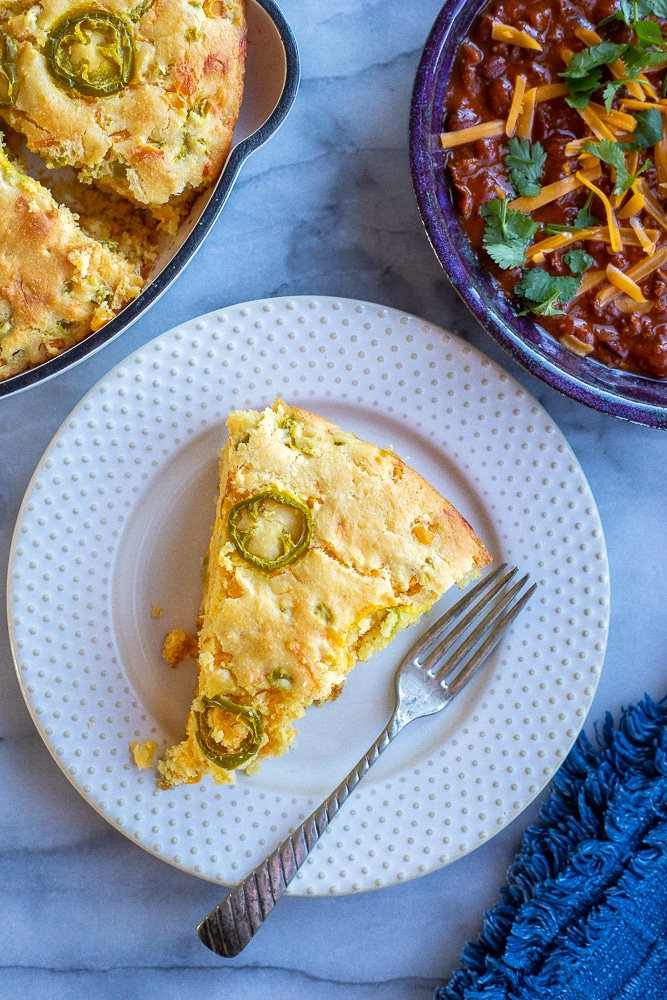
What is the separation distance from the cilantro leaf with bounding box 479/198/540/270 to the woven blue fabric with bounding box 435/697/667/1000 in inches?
79.8

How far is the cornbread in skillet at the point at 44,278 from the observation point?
272 centimetres

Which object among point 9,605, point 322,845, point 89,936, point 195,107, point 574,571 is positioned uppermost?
point 195,107

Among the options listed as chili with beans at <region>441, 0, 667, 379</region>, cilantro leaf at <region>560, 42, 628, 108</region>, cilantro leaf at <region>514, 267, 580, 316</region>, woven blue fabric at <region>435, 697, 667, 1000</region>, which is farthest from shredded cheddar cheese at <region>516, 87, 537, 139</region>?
woven blue fabric at <region>435, 697, 667, 1000</region>

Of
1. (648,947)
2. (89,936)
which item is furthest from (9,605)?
(648,947)

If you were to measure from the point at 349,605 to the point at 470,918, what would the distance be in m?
1.62

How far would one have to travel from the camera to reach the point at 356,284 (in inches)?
132

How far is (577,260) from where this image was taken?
9.43 ft

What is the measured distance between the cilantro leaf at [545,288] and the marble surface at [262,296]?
1.47 feet

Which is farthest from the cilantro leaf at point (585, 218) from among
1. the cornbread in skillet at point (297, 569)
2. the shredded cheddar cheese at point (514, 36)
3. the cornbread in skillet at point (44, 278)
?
the cornbread in skillet at point (44, 278)

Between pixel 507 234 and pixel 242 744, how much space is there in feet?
6.63

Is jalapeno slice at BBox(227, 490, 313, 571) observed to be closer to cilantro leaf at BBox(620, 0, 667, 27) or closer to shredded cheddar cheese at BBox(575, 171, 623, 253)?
shredded cheddar cheese at BBox(575, 171, 623, 253)

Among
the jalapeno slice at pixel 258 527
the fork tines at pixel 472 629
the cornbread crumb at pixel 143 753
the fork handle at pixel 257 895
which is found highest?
the jalapeno slice at pixel 258 527

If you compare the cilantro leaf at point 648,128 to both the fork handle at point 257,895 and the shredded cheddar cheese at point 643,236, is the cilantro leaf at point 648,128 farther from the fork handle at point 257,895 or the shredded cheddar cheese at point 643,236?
the fork handle at point 257,895

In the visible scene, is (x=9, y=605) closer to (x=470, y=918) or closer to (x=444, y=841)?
(x=444, y=841)
